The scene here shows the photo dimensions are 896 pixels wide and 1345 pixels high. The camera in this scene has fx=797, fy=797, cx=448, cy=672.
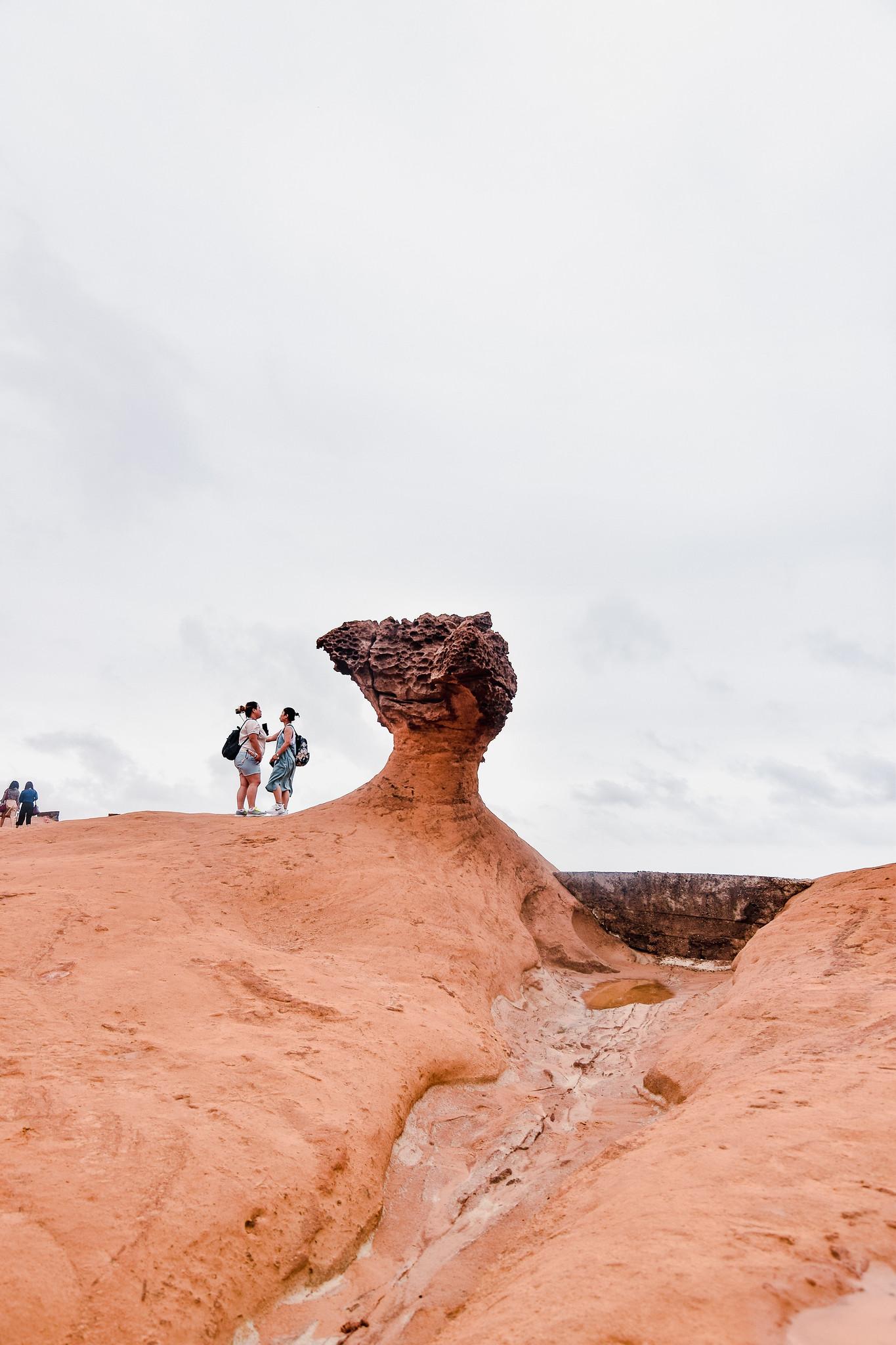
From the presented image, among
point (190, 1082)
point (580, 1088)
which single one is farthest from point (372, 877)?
point (190, 1082)

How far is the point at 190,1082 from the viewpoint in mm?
3041

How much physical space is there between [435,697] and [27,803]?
31.5 feet

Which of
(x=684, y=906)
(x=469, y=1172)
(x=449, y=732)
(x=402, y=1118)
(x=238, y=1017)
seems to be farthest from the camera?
(x=684, y=906)

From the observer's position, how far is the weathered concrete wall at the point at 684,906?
24.0 feet

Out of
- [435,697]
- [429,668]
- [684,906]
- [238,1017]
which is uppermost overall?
[429,668]

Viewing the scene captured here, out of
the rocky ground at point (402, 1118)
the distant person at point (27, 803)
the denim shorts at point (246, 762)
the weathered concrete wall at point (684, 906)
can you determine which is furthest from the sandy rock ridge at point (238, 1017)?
the distant person at point (27, 803)

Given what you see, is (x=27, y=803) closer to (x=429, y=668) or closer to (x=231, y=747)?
(x=231, y=747)

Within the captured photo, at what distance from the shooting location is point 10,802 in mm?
15578

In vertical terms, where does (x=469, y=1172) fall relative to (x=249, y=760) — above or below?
below

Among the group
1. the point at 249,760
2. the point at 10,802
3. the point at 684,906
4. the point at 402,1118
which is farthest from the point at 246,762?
the point at 10,802

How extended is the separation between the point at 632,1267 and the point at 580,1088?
107 inches

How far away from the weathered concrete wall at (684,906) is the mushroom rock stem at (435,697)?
5.73ft

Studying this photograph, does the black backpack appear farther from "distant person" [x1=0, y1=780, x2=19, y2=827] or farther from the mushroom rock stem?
"distant person" [x1=0, y1=780, x2=19, y2=827]

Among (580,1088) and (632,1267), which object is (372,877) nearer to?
(580,1088)
